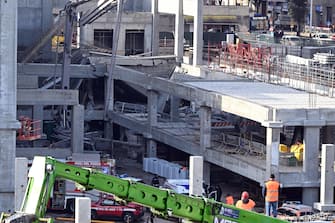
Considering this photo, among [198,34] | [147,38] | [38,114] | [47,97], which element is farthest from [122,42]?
[47,97]

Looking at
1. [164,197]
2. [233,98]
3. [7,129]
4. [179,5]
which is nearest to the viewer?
[164,197]

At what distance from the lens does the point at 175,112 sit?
49656mm

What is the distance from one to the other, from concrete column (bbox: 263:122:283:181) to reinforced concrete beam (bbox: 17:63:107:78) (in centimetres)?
1571

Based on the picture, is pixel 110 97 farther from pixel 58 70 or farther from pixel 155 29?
pixel 155 29

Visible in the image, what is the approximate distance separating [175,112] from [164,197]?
78.1 feet

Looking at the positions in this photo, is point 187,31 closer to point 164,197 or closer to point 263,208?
point 263,208

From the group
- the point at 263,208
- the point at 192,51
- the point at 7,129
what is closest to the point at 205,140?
the point at 263,208

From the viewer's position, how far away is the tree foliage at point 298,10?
8381cm

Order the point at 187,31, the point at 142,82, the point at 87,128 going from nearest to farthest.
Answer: the point at 142,82 → the point at 87,128 → the point at 187,31

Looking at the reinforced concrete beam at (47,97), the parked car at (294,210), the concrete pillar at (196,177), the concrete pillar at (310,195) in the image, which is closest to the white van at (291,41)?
the reinforced concrete beam at (47,97)

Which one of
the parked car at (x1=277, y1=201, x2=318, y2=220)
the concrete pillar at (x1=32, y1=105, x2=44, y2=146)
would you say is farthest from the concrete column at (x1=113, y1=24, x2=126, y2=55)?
the parked car at (x1=277, y1=201, x2=318, y2=220)

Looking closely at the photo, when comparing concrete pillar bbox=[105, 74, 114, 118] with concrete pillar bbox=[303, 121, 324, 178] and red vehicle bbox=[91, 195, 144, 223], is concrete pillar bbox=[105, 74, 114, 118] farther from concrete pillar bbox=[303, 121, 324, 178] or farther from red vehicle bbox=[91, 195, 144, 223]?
red vehicle bbox=[91, 195, 144, 223]

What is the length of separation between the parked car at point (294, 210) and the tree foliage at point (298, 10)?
4716cm

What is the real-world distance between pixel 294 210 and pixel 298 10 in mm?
49709
